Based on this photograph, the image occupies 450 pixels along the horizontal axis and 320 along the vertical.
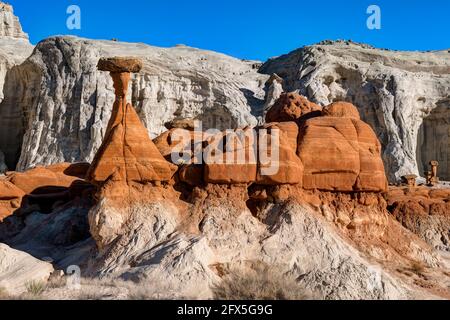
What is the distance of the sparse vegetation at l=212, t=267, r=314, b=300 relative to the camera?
10.5 metres

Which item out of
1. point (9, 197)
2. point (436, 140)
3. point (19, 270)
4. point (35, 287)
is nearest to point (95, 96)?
point (9, 197)

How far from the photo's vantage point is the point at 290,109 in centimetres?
1759

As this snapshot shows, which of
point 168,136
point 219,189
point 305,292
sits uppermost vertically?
point 168,136

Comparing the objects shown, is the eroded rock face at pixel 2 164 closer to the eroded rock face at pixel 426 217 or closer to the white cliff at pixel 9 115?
the white cliff at pixel 9 115

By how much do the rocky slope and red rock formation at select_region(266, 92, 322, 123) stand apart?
84.8ft

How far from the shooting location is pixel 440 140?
46.2 m

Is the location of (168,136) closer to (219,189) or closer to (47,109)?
(219,189)

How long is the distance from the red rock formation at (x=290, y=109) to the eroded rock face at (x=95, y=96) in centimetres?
2351

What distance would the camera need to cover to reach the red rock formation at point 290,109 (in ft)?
57.4

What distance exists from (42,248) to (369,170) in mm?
9280

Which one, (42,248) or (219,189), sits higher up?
(219,189)

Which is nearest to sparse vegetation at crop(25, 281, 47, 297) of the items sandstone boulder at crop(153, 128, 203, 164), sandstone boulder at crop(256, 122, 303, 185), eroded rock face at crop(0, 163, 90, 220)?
sandstone boulder at crop(256, 122, 303, 185)

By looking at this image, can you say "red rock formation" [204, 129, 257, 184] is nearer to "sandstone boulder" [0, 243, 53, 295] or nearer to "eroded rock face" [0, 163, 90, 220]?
"sandstone boulder" [0, 243, 53, 295]
